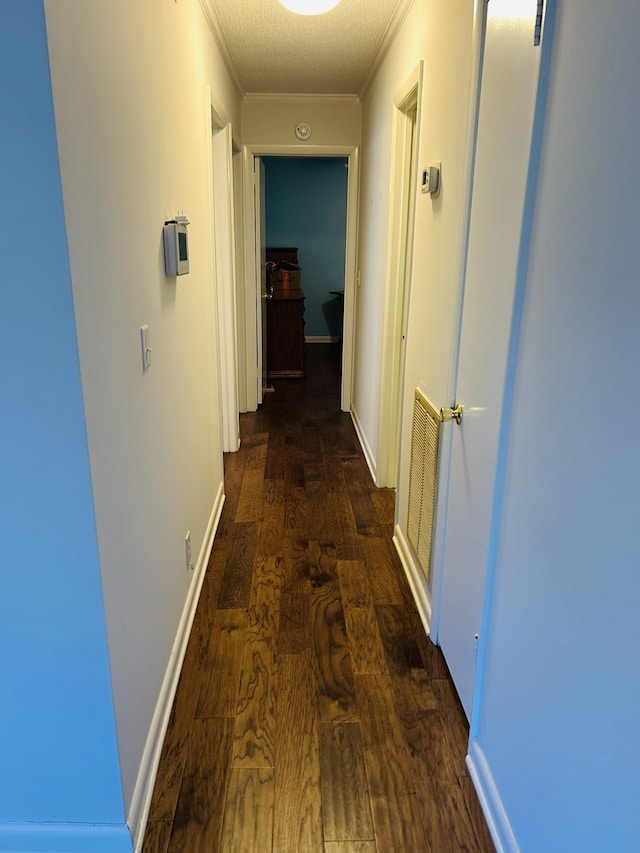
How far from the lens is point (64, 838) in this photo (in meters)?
1.46

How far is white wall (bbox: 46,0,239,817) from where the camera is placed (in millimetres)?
1220

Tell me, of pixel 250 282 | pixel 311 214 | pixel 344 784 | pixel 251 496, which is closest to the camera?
pixel 344 784

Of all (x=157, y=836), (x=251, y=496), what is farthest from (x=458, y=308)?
(x=251, y=496)

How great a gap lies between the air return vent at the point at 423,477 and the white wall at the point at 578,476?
75 centimetres

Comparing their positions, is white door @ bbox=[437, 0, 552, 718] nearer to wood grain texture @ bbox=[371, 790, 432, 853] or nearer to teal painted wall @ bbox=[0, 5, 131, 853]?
wood grain texture @ bbox=[371, 790, 432, 853]

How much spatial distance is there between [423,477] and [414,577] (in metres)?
0.51

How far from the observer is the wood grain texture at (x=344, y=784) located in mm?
1575

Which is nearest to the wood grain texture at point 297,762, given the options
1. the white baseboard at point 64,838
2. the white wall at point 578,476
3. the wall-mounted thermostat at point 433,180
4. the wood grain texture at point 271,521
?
the white baseboard at point 64,838

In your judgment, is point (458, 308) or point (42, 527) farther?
point (458, 308)

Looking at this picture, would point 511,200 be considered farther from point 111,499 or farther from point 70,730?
point 70,730

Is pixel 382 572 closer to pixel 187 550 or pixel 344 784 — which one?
pixel 187 550

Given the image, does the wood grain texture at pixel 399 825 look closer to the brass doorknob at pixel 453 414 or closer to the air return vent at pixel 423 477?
the air return vent at pixel 423 477

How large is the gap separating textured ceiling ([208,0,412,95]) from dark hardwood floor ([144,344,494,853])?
2498 millimetres

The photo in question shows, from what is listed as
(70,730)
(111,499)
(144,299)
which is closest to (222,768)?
(70,730)
